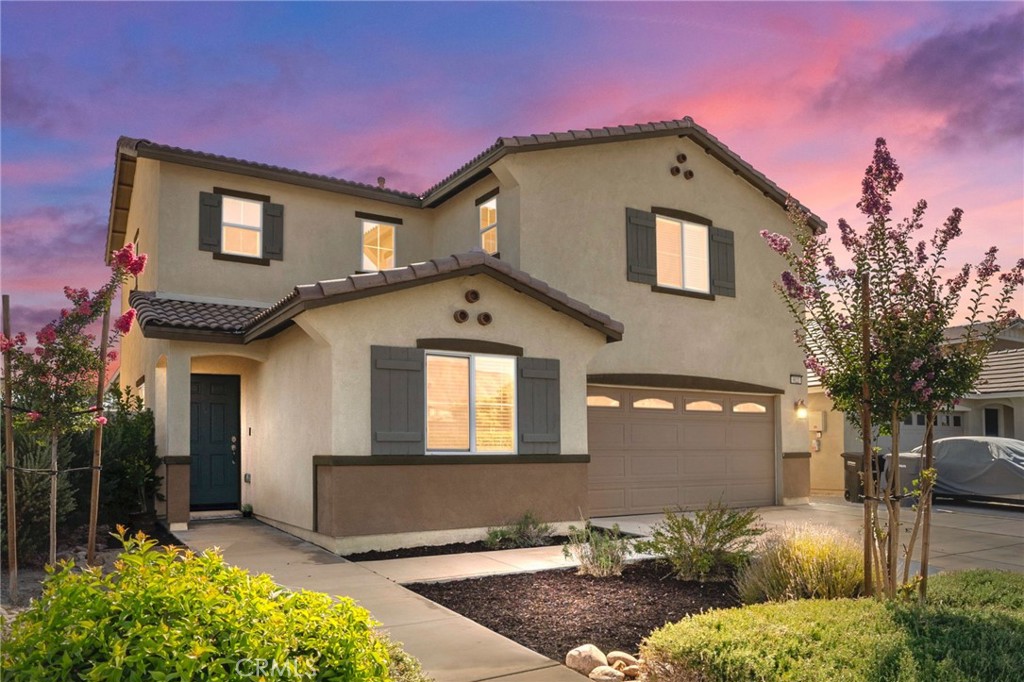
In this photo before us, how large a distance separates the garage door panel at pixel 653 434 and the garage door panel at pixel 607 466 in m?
0.46

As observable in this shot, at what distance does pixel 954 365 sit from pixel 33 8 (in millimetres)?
8484

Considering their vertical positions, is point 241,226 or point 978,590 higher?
point 241,226

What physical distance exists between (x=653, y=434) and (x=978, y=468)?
26.0 feet

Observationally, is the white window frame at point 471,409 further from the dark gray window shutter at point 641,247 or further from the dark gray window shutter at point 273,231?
the dark gray window shutter at point 273,231

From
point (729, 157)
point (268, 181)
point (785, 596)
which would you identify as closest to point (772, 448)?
point (729, 157)

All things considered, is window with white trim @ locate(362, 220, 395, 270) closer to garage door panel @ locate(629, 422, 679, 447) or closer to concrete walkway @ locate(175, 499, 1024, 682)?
concrete walkway @ locate(175, 499, 1024, 682)

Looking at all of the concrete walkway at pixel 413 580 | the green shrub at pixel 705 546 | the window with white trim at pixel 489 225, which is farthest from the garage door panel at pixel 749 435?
the green shrub at pixel 705 546

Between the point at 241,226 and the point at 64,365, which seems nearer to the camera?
the point at 64,365

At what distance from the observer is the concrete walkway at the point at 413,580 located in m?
5.60

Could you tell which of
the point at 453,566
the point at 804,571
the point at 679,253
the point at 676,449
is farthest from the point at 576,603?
the point at 679,253

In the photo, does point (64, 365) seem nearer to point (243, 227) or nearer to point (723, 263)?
point (243, 227)

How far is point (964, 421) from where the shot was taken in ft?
76.2

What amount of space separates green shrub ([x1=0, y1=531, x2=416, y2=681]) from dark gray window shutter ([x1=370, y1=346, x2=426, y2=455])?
6.88 metres

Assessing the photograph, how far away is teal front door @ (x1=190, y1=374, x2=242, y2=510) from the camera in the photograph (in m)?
14.5
